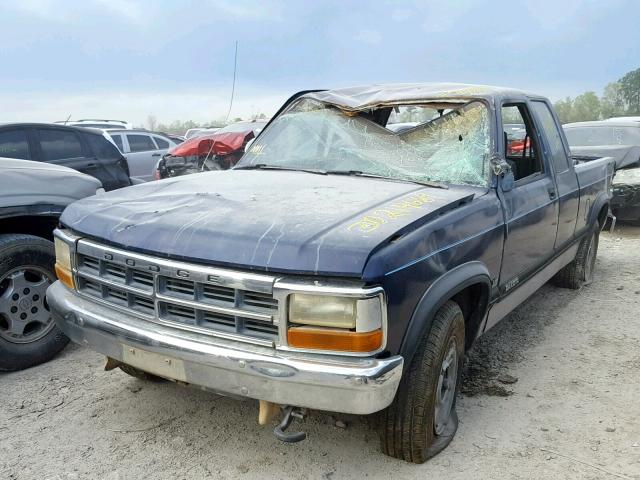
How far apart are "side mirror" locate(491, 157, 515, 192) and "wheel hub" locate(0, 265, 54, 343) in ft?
9.81

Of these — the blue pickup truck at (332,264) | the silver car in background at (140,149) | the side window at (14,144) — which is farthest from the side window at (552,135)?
the silver car in background at (140,149)

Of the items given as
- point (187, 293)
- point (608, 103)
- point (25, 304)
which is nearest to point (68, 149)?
point (25, 304)

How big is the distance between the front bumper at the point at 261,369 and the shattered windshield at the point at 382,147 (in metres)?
1.44

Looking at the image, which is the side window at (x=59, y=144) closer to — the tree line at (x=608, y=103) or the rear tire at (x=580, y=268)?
the rear tire at (x=580, y=268)

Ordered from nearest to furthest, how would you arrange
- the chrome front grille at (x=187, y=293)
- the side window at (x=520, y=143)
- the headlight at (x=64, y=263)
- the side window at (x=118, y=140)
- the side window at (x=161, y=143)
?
the chrome front grille at (x=187, y=293)
the headlight at (x=64, y=263)
the side window at (x=520, y=143)
the side window at (x=118, y=140)
the side window at (x=161, y=143)

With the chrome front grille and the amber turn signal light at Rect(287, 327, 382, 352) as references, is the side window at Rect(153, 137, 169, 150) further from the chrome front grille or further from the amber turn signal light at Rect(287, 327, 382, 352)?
the amber turn signal light at Rect(287, 327, 382, 352)

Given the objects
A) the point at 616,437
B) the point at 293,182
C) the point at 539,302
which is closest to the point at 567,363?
the point at 616,437

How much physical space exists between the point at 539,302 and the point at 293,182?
307cm

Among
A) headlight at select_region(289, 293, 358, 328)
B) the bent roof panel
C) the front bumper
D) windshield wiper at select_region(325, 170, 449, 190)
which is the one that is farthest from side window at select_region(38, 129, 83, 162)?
headlight at select_region(289, 293, 358, 328)

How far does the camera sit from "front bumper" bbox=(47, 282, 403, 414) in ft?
7.16

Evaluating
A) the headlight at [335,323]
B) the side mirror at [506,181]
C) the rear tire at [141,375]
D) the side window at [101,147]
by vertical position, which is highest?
the side mirror at [506,181]

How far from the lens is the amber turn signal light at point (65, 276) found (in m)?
2.93

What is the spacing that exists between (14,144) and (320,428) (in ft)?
15.0

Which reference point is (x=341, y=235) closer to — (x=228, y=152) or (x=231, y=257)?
(x=231, y=257)
